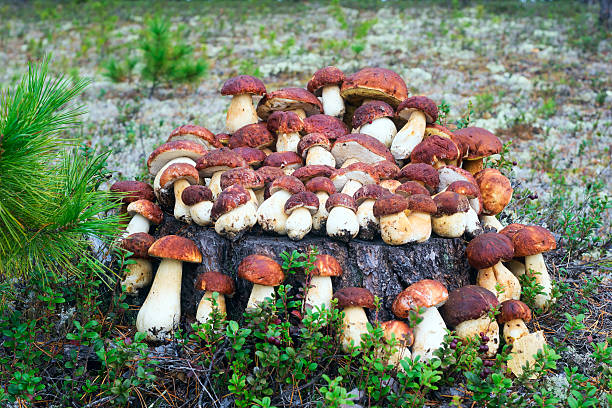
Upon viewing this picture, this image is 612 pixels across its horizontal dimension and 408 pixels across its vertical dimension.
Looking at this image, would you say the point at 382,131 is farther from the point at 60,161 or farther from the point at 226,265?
the point at 60,161

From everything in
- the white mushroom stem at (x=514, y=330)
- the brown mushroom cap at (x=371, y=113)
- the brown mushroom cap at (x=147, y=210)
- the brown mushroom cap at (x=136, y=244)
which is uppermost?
the brown mushroom cap at (x=371, y=113)

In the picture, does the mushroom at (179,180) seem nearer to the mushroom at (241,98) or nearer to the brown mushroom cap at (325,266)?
the mushroom at (241,98)

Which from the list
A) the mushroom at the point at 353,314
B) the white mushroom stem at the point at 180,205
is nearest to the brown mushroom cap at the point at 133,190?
the white mushroom stem at the point at 180,205

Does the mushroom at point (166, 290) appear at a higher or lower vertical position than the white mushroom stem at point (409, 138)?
lower

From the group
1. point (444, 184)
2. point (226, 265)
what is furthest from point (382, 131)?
point (226, 265)

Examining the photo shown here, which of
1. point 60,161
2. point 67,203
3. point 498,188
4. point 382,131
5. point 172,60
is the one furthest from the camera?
point 172,60

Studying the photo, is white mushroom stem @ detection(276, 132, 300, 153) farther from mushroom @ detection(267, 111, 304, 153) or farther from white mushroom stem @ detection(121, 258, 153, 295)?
white mushroom stem @ detection(121, 258, 153, 295)
